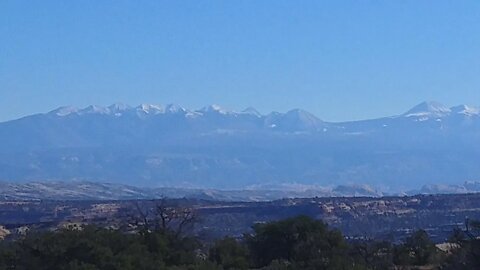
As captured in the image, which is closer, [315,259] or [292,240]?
[315,259]

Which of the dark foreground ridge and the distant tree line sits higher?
Result: the dark foreground ridge

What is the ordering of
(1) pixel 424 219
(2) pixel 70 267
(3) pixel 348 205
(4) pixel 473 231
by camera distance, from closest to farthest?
(2) pixel 70 267, (4) pixel 473 231, (1) pixel 424 219, (3) pixel 348 205

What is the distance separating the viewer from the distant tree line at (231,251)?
42.2m

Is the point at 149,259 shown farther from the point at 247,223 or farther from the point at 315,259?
the point at 247,223

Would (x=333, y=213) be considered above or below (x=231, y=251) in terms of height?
above

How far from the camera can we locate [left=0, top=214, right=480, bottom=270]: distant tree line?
4222cm

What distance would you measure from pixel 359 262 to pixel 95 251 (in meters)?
10.5

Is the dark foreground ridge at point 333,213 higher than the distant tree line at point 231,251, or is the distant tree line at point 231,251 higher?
the dark foreground ridge at point 333,213

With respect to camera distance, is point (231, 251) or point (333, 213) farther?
point (333, 213)

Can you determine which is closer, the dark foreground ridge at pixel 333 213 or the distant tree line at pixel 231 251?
the distant tree line at pixel 231 251

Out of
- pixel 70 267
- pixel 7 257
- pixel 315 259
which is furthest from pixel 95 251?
pixel 315 259

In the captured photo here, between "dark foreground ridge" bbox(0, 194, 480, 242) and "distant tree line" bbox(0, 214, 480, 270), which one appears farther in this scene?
"dark foreground ridge" bbox(0, 194, 480, 242)

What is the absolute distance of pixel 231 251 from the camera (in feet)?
162

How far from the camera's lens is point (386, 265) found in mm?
45438
